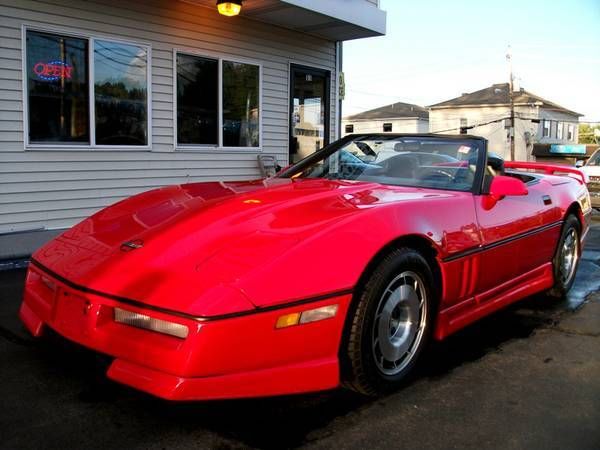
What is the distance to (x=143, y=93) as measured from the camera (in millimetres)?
7816

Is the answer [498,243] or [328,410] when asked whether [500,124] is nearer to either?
[498,243]

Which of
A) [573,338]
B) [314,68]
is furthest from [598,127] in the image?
[573,338]

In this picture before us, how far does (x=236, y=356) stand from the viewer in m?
2.13

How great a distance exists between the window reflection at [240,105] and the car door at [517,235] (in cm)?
565

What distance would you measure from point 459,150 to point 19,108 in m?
5.25

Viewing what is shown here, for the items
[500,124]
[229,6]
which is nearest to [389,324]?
[229,6]

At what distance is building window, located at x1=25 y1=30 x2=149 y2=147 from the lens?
22.1ft

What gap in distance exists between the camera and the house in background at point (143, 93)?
6.63 metres

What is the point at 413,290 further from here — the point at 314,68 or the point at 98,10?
the point at 314,68

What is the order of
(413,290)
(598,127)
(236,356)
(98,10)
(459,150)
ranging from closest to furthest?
(236,356)
(413,290)
(459,150)
(98,10)
(598,127)

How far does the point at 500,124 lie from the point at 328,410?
49.0m

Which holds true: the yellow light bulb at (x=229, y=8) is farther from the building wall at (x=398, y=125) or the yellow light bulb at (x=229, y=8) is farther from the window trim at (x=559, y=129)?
the window trim at (x=559, y=129)

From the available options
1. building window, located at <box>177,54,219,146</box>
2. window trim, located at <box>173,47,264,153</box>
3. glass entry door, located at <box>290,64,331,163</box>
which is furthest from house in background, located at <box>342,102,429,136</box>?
building window, located at <box>177,54,219,146</box>

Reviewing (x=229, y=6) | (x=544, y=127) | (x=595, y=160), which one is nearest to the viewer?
(x=229, y=6)
